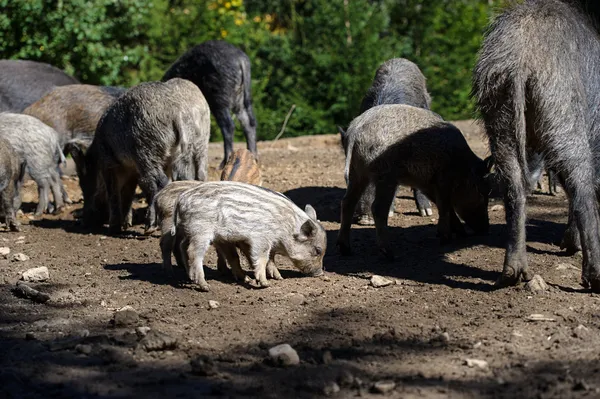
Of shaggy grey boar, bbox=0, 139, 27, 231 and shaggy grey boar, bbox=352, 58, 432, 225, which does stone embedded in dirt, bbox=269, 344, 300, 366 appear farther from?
shaggy grey boar, bbox=0, 139, 27, 231

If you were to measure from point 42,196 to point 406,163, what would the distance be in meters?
4.87

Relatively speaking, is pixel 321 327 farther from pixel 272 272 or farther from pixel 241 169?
pixel 241 169

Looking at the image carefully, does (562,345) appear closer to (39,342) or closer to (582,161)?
(582,161)

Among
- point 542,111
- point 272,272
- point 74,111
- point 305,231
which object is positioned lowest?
point 272,272

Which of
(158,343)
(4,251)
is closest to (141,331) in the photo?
(158,343)

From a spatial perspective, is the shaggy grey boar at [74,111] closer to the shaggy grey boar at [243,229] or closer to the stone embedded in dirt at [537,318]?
the shaggy grey boar at [243,229]

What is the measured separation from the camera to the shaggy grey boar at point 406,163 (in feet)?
22.8

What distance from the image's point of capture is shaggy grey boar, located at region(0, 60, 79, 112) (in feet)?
41.2

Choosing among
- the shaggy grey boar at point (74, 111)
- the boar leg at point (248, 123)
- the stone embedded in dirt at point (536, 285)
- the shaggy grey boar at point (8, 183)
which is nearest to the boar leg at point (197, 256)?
the stone embedded in dirt at point (536, 285)

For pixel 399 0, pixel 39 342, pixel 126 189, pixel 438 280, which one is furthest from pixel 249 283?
Answer: pixel 399 0

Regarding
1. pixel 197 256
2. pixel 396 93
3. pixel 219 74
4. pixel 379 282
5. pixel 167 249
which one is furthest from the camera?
pixel 219 74

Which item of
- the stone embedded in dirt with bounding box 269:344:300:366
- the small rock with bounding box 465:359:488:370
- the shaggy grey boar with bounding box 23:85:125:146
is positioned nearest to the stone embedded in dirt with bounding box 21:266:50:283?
the stone embedded in dirt with bounding box 269:344:300:366

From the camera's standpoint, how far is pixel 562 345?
188 inches

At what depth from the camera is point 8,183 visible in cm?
914
